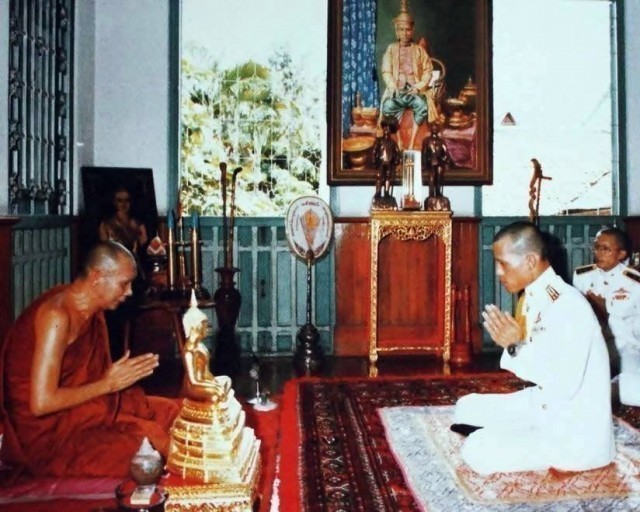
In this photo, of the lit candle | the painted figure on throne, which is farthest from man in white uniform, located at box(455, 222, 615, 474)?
the painted figure on throne

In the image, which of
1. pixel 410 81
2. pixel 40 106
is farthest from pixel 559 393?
pixel 410 81

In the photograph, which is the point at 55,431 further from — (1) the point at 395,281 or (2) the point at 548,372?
(1) the point at 395,281

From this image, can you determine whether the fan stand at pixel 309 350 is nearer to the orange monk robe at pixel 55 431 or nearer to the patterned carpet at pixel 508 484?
the patterned carpet at pixel 508 484

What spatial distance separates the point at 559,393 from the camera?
9.50ft

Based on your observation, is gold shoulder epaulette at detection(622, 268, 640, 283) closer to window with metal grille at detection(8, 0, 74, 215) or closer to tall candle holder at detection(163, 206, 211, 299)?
tall candle holder at detection(163, 206, 211, 299)

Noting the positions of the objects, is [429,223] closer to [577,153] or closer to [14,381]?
[577,153]

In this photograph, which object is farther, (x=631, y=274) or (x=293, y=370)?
(x=293, y=370)

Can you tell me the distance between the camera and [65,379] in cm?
309

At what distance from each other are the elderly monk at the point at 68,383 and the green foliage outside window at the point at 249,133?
3.27 meters

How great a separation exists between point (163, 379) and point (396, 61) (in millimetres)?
3491

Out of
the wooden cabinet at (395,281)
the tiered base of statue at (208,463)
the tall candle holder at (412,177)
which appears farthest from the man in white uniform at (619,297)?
the tiered base of statue at (208,463)

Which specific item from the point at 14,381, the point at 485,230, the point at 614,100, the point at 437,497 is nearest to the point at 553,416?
the point at 437,497

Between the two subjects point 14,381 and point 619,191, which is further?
point 619,191

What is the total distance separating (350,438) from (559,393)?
4.14 feet
